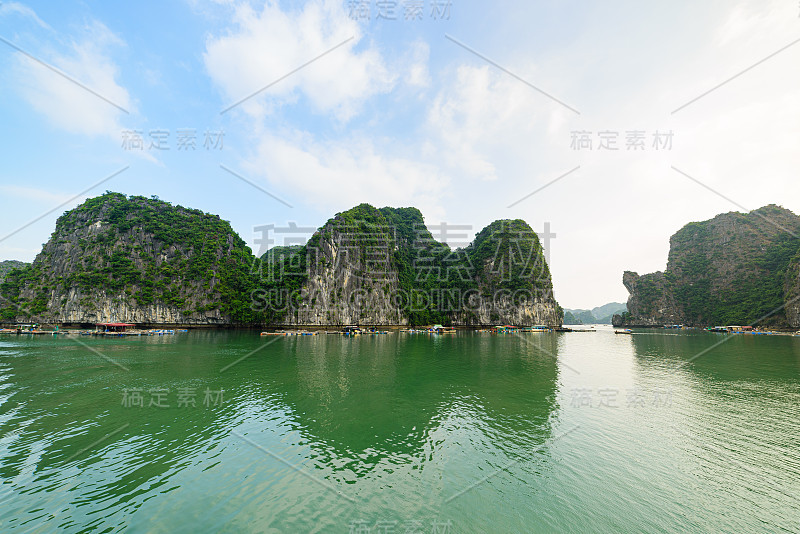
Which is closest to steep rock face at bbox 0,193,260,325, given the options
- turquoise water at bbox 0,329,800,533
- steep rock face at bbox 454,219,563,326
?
turquoise water at bbox 0,329,800,533

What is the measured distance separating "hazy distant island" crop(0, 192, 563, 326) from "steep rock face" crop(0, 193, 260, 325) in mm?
300

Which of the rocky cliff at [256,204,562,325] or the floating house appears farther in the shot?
the rocky cliff at [256,204,562,325]

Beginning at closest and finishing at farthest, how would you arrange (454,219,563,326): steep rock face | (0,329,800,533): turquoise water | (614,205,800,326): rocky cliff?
1. (0,329,800,533): turquoise water
2. (614,205,800,326): rocky cliff
3. (454,219,563,326): steep rock face

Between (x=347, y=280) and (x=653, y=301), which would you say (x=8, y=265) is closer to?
(x=347, y=280)

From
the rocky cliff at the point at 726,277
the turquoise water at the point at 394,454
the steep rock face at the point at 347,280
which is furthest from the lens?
the rocky cliff at the point at 726,277

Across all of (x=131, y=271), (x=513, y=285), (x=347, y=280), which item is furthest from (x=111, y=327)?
(x=513, y=285)

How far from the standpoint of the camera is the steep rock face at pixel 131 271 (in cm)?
8544

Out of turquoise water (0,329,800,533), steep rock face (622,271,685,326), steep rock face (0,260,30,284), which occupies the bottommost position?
turquoise water (0,329,800,533)

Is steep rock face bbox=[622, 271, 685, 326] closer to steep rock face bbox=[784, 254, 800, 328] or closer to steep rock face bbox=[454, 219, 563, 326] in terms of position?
steep rock face bbox=[784, 254, 800, 328]

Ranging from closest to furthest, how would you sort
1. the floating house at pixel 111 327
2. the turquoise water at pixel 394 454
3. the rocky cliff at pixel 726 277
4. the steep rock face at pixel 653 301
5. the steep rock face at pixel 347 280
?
the turquoise water at pixel 394 454 < the floating house at pixel 111 327 < the steep rock face at pixel 347 280 < the rocky cliff at pixel 726 277 < the steep rock face at pixel 653 301

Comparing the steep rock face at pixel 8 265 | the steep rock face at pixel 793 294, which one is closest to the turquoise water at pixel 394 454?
the steep rock face at pixel 793 294

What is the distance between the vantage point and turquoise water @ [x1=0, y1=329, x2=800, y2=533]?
9.51 meters

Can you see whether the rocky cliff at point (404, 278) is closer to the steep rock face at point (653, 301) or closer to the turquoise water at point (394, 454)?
the steep rock face at point (653, 301)

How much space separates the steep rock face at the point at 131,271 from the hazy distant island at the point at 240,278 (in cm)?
30
